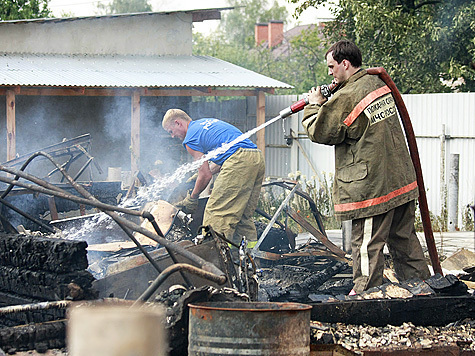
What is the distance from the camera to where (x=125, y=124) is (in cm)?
1900

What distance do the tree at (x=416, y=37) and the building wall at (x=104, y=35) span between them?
4060 mm

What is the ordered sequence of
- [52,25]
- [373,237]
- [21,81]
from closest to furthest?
1. [373,237]
2. [21,81]
3. [52,25]

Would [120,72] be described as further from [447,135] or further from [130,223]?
[130,223]

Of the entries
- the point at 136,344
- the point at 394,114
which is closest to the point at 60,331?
the point at 136,344

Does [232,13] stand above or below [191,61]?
above

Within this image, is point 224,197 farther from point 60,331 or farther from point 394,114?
point 60,331

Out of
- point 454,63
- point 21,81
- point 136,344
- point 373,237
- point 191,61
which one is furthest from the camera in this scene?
point 191,61

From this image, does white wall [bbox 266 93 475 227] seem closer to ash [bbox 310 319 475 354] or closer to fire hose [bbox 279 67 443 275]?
fire hose [bbox 279 67 443 275]

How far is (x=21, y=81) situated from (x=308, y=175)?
768cm

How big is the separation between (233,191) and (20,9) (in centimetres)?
1774

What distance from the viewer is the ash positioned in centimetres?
423

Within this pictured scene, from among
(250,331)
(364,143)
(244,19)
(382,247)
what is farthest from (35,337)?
(244,19)

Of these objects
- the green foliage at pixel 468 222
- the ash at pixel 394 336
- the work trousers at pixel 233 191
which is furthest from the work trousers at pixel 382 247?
the green foliage at pixel 468 222

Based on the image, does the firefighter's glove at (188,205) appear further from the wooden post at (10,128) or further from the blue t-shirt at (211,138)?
the wooden post at (10,128)
